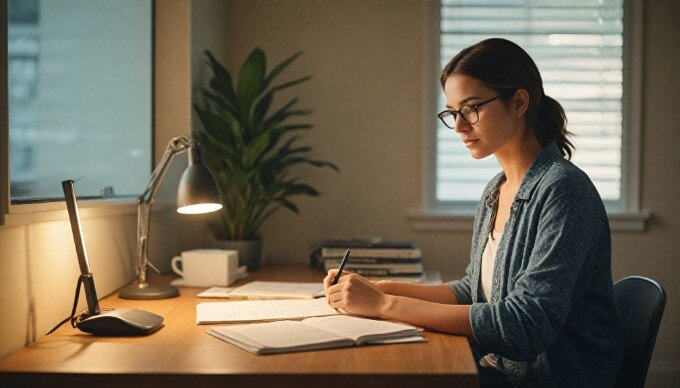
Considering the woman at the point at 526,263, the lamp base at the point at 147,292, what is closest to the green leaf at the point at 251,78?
the lamp base at the point at 147,292

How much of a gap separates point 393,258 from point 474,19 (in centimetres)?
128

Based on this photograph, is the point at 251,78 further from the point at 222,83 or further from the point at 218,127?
the point at 218,127

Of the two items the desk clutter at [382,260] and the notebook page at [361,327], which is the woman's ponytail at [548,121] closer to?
the notebook page at [361,327]

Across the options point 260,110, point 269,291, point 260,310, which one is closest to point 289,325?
point 260,310

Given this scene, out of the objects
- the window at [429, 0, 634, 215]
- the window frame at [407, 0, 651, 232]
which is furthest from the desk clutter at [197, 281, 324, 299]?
the window at [429, 0, 634, 215]

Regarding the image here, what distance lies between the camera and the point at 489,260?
1807 mm

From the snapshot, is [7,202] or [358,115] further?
[358,115]

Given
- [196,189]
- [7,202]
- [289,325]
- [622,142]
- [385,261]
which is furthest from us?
[622,142]

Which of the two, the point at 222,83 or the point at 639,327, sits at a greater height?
the point at 222,83

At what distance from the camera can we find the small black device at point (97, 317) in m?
1.46

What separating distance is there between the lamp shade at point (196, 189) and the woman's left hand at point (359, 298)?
44 centimetres

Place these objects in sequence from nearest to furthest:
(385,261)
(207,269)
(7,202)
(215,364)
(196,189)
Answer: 1. (215,364)
2. (7,202)
3. (196,189)
4. (207,269)
5. (385,261)

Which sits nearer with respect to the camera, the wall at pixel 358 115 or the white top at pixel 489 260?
the white top at pixel 489 260

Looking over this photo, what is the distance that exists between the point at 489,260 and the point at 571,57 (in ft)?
5.38
